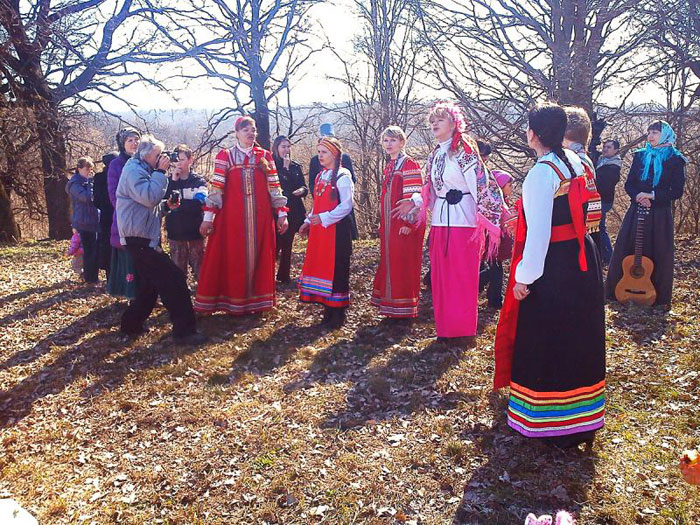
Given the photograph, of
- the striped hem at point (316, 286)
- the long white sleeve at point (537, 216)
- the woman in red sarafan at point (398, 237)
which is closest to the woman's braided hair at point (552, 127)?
the long white sleeve at point (537, 216)

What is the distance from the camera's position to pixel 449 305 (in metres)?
4.91

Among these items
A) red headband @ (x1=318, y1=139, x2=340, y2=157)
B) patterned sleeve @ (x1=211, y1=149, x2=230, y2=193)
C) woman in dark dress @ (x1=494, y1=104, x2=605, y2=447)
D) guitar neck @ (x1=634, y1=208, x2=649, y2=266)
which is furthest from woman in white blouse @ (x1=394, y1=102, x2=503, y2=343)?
guitar neck @ (x1=634, y1=208, x2=649, y2=266)

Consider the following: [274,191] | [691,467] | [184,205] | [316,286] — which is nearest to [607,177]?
[316,286]

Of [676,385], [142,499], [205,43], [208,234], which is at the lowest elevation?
[142,499]

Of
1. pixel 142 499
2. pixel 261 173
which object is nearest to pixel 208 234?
pixel 261 173

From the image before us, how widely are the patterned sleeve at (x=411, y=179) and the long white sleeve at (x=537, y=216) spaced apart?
89.6 inches

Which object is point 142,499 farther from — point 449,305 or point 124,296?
point 124,296

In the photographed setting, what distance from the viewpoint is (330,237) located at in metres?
5.58

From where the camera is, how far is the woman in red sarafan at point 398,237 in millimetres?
5301

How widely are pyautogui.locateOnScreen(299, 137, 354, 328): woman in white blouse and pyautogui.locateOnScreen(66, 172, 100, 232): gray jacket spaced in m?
3.42

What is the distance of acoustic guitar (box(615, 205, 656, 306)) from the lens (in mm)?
6145

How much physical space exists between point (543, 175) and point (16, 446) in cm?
373

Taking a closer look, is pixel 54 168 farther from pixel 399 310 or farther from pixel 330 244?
pixel 399 310

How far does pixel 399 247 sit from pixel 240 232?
5.58 feet
